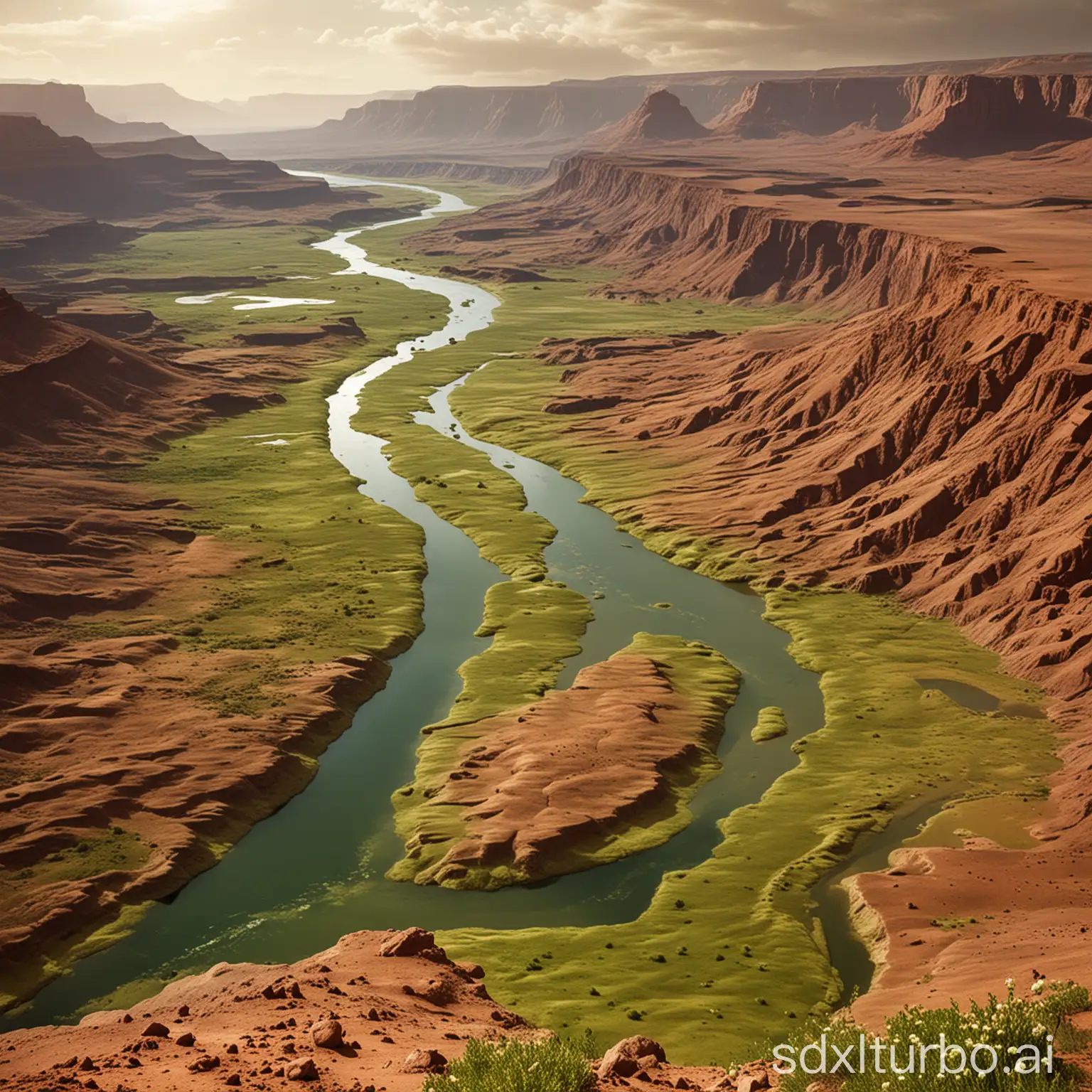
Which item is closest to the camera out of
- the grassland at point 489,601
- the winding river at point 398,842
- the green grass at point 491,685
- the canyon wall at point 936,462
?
the winding river at point 398,842

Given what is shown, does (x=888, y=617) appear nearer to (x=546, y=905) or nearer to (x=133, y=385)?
(x=546, y=905)

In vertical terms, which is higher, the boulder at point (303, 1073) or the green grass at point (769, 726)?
the boulder at point (303, 1073)

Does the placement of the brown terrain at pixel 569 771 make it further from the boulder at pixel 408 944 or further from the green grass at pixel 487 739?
the boulder at pixel 408 944

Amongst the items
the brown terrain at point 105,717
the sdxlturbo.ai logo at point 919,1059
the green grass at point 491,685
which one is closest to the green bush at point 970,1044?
the sdxlturbo.ai logo at point 919,1059

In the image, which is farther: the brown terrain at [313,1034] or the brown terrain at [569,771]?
the brown terrain at [569,771]

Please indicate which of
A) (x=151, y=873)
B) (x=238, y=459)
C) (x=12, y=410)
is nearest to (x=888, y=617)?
(x=151, y=873)

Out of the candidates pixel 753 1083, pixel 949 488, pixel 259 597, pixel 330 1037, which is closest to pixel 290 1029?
pixel 330 1037

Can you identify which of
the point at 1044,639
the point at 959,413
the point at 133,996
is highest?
the point at 959,413
